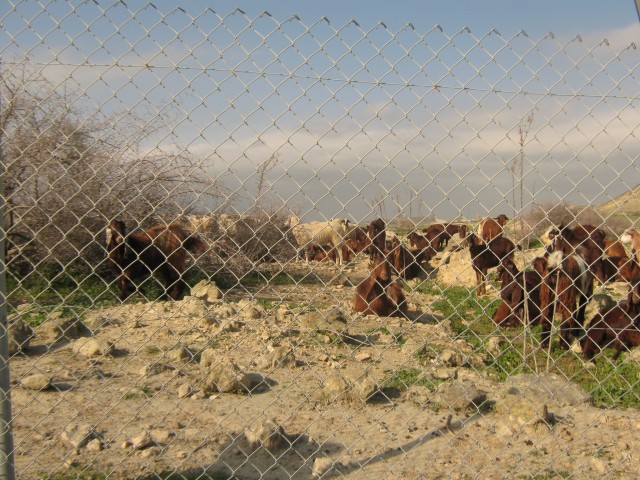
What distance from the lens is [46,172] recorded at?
12.5 feet

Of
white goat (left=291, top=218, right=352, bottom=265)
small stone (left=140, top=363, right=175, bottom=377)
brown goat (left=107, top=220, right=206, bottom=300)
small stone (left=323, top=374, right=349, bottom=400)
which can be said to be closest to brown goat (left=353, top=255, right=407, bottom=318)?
white goat (left=291, top=218, right=352, bottom=265)

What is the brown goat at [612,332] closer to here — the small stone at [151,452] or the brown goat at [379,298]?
the brown goat at [379,298]

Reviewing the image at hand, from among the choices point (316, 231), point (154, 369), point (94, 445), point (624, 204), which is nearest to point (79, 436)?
A: point (94, 445)

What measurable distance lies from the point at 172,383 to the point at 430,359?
99.5 inches

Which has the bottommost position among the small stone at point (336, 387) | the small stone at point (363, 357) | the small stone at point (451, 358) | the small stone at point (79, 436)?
the small stone at point (79, 436)

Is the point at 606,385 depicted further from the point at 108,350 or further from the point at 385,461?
the point at 108,350

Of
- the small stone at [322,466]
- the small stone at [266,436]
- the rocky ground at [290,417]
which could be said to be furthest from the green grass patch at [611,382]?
the small stone at [266,436]

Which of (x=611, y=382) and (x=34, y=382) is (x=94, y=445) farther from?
(x=611, y=382)

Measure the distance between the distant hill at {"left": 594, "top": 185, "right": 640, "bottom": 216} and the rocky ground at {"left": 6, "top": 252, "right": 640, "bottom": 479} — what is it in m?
0.82

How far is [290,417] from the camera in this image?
172 inches

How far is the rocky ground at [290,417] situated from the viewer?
3.81 metres

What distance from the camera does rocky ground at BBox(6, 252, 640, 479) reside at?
12.5ft

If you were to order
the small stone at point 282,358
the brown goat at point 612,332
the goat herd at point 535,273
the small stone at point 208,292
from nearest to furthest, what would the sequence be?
1. the goat herd at point 535,273
2. the small stone at point 282,358
3. the brown goat at point 612,332
4. the small stone at point 208,292

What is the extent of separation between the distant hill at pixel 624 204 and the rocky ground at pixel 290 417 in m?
0.82
